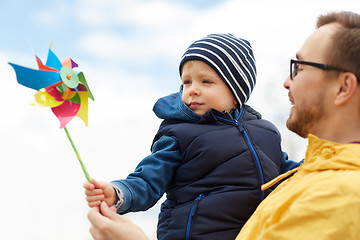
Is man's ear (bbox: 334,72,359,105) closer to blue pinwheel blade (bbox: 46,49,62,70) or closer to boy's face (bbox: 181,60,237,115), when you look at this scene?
boy's face (bbox: 181,60,237,115)

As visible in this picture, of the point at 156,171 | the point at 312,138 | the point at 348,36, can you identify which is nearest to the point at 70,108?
the point at 156,171

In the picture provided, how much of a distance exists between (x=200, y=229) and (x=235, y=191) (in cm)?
27

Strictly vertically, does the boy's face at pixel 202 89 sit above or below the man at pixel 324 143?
above

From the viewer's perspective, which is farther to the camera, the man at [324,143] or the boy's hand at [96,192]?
the boy's hand at [96,192]

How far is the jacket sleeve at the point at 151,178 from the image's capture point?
2260 millimetres

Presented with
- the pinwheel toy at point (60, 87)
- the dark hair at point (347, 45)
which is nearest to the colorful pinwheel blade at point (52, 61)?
the pinwheel toy at point (60, 87)

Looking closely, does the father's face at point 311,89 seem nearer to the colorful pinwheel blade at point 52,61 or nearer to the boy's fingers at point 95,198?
the boy's fingers at point 95,198

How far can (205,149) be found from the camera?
2.49 meters

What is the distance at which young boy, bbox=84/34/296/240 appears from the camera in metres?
2.42

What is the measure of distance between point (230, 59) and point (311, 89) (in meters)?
0.76

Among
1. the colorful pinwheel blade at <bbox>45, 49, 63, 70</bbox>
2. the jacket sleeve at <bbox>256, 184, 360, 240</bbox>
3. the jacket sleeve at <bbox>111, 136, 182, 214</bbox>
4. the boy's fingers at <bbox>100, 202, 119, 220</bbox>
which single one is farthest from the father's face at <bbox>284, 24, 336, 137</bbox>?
the colorful pinwheel blade at <bbox>45, 49, 63, 70</bbox>

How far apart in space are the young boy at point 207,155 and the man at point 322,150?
438 mm

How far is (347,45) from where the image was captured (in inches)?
78.5

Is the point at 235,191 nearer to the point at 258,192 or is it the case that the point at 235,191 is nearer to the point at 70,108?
the point at 258,192
